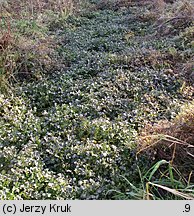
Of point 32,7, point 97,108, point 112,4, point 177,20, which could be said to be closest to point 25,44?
point 97,108

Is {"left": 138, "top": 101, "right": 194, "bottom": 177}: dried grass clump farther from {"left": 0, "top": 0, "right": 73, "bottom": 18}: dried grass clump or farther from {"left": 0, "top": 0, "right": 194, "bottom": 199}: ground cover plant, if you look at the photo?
{"left": 0, "top": 0, "right": 73, "bottom": 18}: dried grass clump

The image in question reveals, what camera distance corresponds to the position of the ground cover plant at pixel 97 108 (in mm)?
2773

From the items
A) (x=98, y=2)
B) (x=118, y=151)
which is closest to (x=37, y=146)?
(x=118, y=151)

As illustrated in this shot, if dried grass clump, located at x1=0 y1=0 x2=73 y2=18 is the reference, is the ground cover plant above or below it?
below

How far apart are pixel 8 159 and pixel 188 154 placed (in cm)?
160

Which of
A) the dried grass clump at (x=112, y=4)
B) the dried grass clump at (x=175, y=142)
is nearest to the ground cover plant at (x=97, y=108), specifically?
the dried grass clump at (x=175, y=142)

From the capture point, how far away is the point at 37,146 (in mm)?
3139

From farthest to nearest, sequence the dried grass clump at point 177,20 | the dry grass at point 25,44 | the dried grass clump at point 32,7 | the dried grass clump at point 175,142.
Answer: the dried grass clump at point 32,7 → the dried grass clump at point 177,20 → the dry grass at point 25,44 → the dried grass clump at point 175,142

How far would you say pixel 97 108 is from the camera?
380 centimetres

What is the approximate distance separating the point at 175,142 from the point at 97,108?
1.21 metres

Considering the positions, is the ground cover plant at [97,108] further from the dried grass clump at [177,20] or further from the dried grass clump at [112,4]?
the dried grass clump at [112,4]

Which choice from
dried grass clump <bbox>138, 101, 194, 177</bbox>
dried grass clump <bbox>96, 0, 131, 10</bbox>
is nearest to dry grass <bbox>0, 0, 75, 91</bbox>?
dried grass clump <bbox>96, 0, 131, 10</bbox>

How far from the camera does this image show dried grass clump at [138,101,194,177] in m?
2.93

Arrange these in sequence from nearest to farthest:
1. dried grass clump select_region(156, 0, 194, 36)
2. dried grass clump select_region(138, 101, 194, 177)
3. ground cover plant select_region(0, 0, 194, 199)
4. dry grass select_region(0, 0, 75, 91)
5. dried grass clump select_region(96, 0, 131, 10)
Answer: ground cover plant select_region(0, 0, 194, 199) → dried grass clump select_region(138, 101, 194, 177) → dry grass select_region(0, 0, 75, 91) → dried grass clump select_region(156, 0, 194, 36) → dried grass clump select_region(96, 0, 131, 10)
